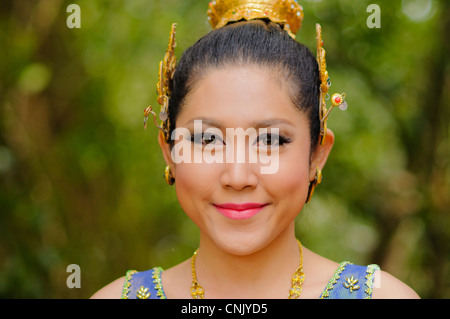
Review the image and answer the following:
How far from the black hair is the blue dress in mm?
475

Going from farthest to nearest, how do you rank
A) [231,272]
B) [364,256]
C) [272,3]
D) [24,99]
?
1. [364,256]
2. [24,99]
3. [272,3]
4. [231,272]

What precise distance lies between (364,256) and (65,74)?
3008mm

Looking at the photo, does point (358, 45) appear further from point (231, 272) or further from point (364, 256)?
point (231, 272)

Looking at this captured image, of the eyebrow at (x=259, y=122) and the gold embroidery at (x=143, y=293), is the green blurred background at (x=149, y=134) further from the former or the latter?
the eyebrow at (x=259, y=122)

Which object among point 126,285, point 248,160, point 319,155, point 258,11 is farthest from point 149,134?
point 248,160

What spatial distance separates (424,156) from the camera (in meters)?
4.61

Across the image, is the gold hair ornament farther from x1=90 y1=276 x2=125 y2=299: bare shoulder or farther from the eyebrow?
x1=90 y1=276 x2=125 y2=299: bare shoulder

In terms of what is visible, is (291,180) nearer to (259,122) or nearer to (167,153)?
(259,122)

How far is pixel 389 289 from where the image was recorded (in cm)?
204

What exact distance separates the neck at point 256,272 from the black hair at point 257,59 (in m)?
0.41

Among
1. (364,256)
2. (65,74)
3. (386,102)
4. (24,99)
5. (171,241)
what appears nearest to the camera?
(24,99)

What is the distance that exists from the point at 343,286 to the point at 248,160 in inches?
23.4
